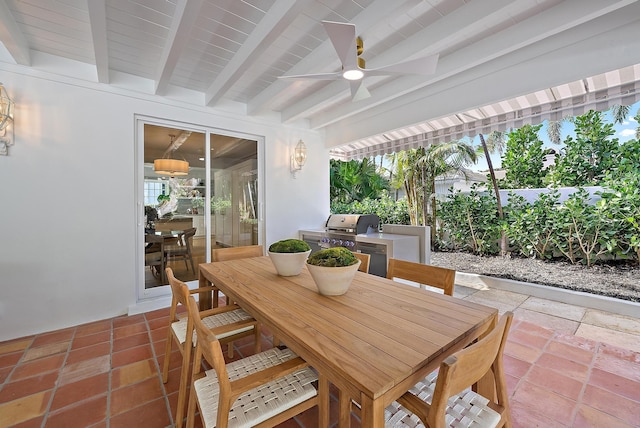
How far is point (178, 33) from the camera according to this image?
2.05m

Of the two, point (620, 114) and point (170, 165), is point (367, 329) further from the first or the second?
point (620, 114)

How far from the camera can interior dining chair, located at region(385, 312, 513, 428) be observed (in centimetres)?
78

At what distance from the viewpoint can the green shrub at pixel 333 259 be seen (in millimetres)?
1440

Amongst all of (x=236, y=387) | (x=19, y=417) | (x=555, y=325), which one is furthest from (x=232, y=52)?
(x=555, y=325)

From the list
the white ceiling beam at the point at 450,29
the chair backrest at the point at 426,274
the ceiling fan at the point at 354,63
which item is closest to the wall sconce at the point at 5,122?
the ceiling fan at the point at 354,63

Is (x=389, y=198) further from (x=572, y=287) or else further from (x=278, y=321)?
(x=278, y=321)

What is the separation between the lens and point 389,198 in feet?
22.0

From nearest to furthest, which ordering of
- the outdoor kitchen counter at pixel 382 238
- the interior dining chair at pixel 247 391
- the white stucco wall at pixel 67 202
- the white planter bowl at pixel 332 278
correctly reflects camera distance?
the interior dining chair at pixel 247 391 → the white planter bowl at pixel 332 278 → the white stucco wall at pixel 67 202 → the outdoor kitchen counter at pixel 382 238

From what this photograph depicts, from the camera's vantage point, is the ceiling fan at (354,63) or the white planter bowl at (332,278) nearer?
the white planter bowl at (332,278)

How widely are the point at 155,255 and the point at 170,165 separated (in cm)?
115

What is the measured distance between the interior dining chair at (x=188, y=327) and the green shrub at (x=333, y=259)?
59cm

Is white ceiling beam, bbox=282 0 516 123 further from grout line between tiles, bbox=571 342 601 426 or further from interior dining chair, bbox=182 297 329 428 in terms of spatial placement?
grout line between tiles, bbox=571 342 601 426

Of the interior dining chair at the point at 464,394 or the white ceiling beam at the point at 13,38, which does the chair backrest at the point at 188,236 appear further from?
the interior dining chair at the point at 464,394

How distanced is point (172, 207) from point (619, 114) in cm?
616
